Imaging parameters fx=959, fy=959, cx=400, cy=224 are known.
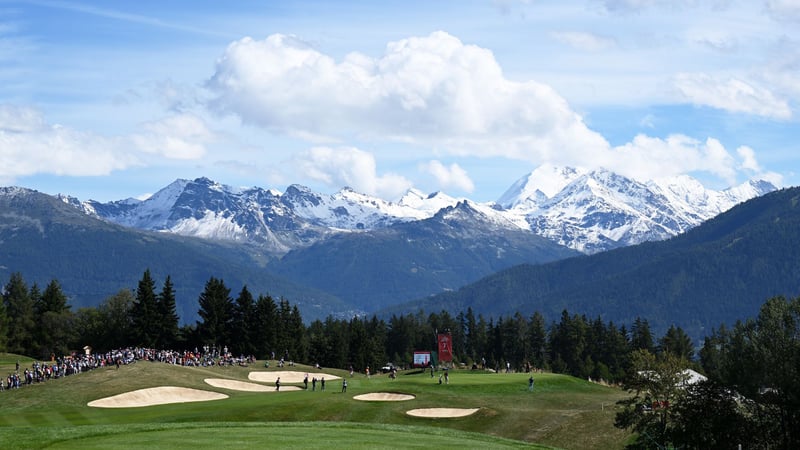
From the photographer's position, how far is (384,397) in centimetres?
9288

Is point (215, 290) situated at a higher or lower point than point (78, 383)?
higher

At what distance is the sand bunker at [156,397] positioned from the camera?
290 ft

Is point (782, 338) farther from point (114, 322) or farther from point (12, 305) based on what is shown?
point (12, 305)

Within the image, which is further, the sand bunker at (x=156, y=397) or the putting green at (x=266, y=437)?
the sand bunker at (x=156, y=397)

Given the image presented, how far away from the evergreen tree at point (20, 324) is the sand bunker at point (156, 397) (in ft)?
267

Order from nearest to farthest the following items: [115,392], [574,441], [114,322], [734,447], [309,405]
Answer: [734,447] → [574,441] → [309,405] → [115,392] → [114,322]

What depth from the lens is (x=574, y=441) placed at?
73.8 meters

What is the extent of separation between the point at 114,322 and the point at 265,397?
82.3 metres

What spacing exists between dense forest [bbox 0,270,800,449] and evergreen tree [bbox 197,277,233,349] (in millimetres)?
162

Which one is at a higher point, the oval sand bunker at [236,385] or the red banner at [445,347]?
the red banner at [445,347]

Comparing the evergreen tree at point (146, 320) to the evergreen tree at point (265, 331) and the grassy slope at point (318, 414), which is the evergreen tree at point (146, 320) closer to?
the evergreen tree at point (265, 331)

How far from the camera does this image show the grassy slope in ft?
189

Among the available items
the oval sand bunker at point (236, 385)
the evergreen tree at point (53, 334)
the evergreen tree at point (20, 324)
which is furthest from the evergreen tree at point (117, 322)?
the oval sand bunker at point (236, 385)

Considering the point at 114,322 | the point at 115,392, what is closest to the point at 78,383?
the point at 115,392
